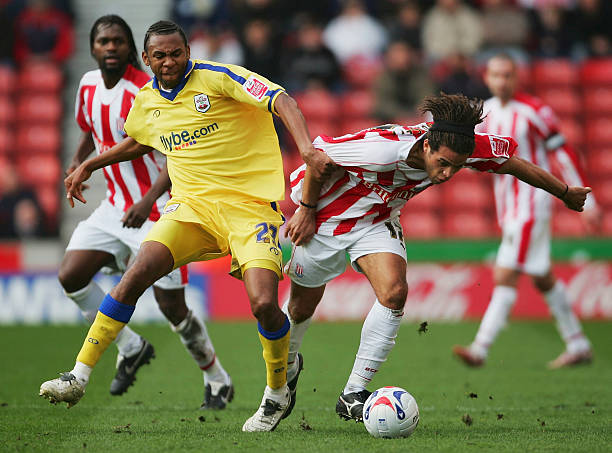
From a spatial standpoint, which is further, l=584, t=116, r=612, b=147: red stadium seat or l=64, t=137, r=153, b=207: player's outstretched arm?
l=584, t=116, r=612, b=147: red stadium seat

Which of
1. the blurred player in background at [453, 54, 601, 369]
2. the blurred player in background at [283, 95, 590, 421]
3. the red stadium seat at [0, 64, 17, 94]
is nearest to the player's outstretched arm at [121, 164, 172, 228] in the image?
the blurred player in background at [283, 95, 590, 421]

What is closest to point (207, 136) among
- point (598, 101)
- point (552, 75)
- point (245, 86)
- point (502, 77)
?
point (245, 86)

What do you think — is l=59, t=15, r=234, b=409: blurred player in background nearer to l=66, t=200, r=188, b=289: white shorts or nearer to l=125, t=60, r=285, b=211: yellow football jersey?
l=66, t=200, r=188, b=289: white shorts

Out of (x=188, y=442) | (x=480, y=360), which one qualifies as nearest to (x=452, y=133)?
(x=188, y=442)

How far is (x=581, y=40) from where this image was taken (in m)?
16.0

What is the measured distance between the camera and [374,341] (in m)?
5.42

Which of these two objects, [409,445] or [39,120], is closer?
[409,445]

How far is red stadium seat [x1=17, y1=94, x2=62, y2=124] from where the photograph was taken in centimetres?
1576

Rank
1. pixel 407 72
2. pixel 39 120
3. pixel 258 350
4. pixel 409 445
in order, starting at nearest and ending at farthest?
pixel 409 445 < pixel 258 350 < pixel 407 72 < pixel 39 120

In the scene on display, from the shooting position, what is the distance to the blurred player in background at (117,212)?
6453 mm

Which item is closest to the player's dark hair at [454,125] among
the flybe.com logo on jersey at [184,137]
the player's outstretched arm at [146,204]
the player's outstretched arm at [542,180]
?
the player's outstretched arm at [542,180]

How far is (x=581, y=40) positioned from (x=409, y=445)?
12654mm

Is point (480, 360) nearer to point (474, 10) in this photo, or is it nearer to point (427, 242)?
point (427, 242)

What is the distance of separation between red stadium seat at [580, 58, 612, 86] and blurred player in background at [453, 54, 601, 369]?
7540mm
